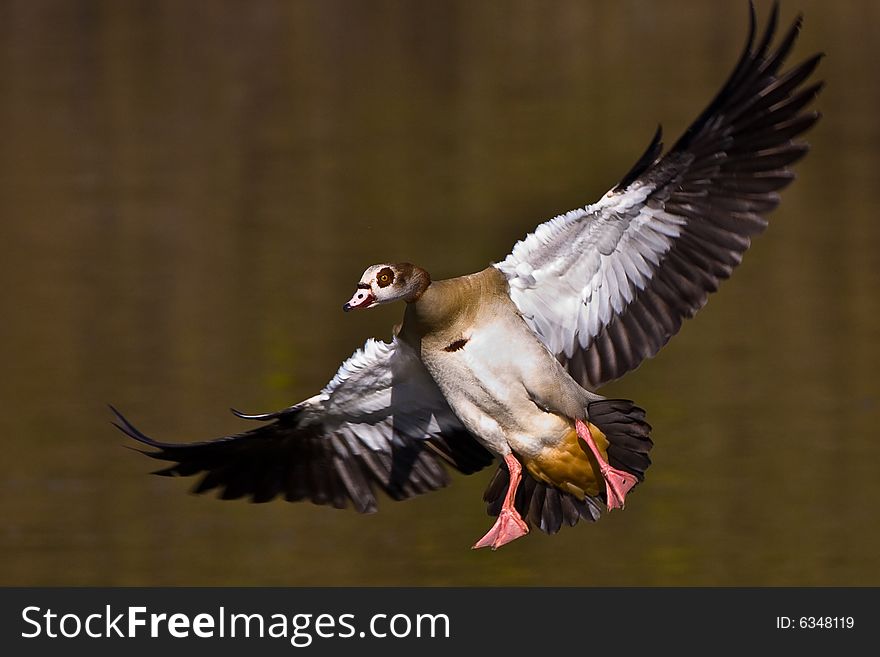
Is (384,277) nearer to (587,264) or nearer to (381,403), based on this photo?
(587,264)

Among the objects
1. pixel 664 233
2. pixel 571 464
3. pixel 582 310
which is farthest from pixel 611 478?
pixel 664 233

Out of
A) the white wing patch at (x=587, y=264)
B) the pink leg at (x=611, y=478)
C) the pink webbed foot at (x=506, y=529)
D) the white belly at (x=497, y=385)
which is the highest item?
the white wing patch at (x=587, y=264)

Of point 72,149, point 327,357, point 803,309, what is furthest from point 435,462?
point 72,149

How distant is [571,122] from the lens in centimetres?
977

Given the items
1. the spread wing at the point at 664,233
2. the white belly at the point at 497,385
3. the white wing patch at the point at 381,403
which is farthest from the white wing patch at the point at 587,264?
the white wing patch at the point at 381,403

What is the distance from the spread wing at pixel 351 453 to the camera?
6492 mm

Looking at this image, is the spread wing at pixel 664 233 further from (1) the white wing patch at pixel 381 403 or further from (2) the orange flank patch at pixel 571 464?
(1) the white wing patch at pixel 381 403

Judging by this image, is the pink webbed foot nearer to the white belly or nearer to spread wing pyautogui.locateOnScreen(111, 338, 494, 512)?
the white belly

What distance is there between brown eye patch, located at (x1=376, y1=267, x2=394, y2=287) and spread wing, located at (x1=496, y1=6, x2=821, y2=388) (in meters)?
0.48

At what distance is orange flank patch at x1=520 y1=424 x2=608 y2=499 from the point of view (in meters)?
6.01

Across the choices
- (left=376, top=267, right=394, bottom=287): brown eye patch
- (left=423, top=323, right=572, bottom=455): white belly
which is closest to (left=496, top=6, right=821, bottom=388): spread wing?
(left=423, top=323, right=572, bottom=455): white belly

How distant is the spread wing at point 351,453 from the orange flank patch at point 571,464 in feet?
1.73

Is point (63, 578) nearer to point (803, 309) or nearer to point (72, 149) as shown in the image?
point (72, 149)

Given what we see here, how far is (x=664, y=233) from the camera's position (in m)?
6.01
